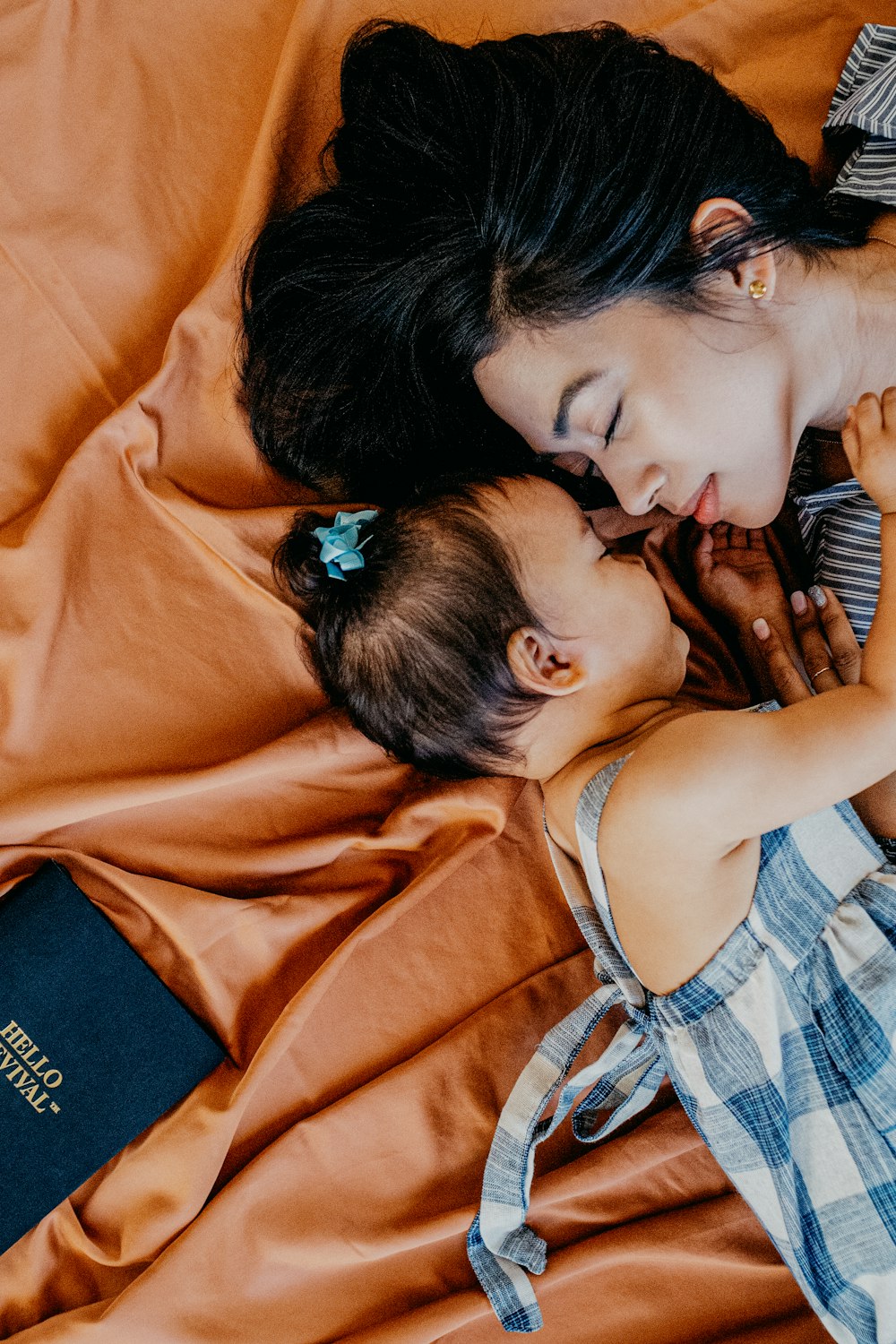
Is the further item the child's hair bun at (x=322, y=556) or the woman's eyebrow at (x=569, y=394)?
the child's hair bun at (x=322, y=556)

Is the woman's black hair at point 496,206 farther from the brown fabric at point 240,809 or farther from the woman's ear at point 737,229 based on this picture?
the brown fabric at point 240,809

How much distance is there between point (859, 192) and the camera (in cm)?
128

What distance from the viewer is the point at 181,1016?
1.28 meters

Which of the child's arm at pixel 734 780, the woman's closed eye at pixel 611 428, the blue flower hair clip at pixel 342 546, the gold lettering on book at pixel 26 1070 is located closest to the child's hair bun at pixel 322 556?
the blue flower hair clip at pixel 342 546

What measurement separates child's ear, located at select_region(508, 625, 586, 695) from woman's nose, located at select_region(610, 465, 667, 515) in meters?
0.18

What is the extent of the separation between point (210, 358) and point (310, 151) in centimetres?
31

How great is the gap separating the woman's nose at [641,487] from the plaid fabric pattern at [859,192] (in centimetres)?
29

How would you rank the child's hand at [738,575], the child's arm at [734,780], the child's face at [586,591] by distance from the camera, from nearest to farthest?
the child's arm at [734,780] → the child's face at [586,591] → the child's hand at [738,575]

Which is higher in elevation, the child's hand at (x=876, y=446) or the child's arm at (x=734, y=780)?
the child's hand at (x=876, y=446)

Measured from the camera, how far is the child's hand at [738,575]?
1343mm

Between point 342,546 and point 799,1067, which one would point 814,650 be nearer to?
point 799,1067

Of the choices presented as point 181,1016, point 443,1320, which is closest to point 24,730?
point 181,1016

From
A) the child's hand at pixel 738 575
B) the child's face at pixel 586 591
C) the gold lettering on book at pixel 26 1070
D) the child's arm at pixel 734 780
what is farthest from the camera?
the child's hand at pixel 738 575

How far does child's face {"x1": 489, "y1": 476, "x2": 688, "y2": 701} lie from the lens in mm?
1130
